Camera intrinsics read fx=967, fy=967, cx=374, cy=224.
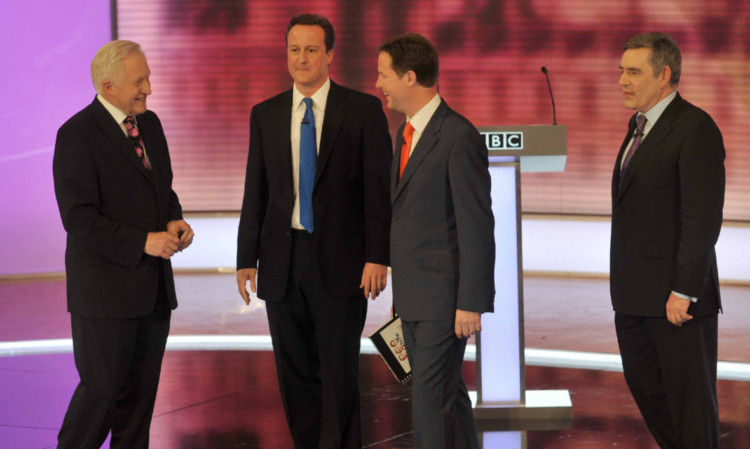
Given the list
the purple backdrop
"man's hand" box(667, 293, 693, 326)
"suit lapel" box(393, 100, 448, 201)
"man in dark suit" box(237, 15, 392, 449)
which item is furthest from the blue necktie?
the purple backdrop

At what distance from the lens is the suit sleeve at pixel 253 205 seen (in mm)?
3445

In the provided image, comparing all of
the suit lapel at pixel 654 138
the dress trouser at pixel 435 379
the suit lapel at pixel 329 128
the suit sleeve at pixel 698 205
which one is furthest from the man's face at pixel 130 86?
the suit sleeve at pixel 698 205

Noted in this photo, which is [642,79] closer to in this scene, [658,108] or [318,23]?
[658,108]

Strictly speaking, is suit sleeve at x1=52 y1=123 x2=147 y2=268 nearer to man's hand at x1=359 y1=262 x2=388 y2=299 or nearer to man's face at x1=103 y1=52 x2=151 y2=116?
man's face at x1=103 y1=52 x2=151 y2=116

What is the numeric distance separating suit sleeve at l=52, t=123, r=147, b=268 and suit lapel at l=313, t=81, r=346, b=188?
2.17 ft

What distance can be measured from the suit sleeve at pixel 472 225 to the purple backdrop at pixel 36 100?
6691 millimetres

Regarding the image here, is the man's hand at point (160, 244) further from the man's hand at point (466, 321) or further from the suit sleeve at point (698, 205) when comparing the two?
the suit sleeve at point (698, 205)

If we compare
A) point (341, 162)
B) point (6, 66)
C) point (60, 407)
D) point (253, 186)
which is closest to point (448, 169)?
point (341, 162)

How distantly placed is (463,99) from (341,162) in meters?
5.92

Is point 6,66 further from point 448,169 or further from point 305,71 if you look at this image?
point 448,169

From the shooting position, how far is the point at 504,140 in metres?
4.09

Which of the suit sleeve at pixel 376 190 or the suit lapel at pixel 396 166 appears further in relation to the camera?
the suit sleeve at pixel 376 190

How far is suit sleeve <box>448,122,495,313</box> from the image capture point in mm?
2879

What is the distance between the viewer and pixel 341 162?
3389 millimetres
